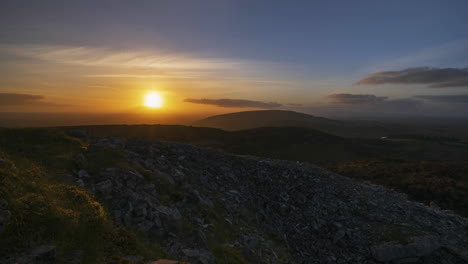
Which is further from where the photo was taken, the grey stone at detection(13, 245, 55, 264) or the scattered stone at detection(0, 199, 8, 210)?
the scattered stone at detection(0, 199, 8, 210)

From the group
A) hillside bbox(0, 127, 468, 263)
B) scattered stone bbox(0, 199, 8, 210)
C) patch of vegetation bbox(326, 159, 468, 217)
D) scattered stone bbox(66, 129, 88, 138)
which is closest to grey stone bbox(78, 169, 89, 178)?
hillside bbox(0, 127, 468, 263)

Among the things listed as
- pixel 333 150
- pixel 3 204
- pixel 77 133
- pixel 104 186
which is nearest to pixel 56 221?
pixel 3 204

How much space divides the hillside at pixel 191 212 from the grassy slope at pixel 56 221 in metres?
0.03

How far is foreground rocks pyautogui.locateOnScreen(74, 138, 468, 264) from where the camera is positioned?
10922 millimetres

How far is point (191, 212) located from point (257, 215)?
16.9ft

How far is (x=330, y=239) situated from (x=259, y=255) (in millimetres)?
6609

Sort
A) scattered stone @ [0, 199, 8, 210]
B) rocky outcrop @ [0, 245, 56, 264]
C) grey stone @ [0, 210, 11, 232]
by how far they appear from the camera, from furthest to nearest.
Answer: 1. scattered stone @ [0, 199, 8, 210]
2. grey stone @ [0, 210, 11, 232]
3. rocky outcrop @ [0, 245, 56, 264]

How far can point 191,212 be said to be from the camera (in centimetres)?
1312

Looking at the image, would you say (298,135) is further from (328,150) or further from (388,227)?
(388,227)

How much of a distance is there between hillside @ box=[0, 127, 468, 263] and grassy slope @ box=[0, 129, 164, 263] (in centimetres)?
3

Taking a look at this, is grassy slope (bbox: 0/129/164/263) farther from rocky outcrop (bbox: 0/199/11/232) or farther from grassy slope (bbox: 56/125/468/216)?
grassy slope (bbox: 56/125/468/216)

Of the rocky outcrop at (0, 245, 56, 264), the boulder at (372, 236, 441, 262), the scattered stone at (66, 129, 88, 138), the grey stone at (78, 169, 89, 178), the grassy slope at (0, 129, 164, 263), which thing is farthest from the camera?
the scattered stone at (66, 129, 88, 138)

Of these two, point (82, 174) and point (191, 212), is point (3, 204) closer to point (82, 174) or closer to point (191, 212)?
point (82, 174)

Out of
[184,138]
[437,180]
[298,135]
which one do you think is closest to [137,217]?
[437,180]
